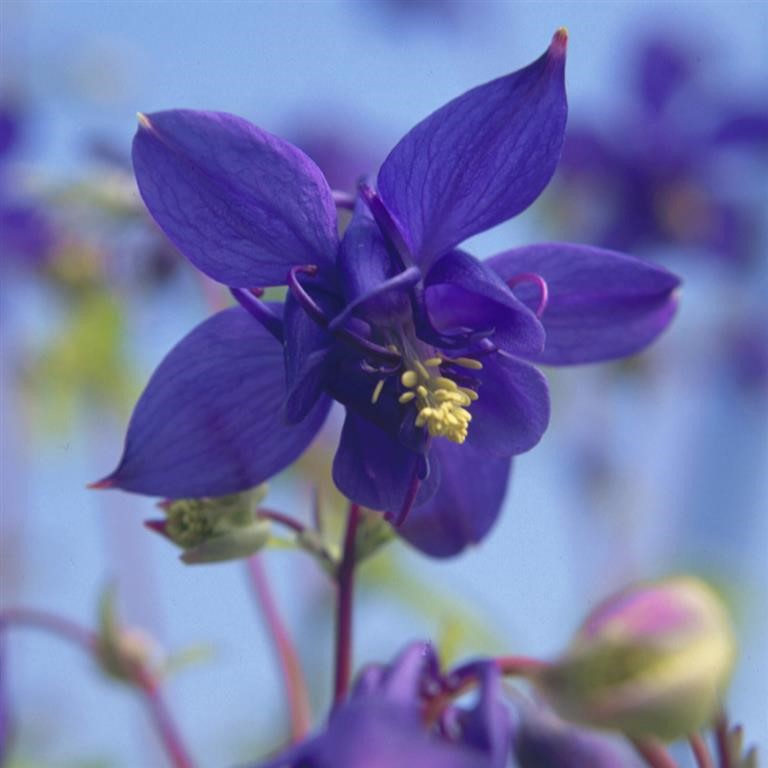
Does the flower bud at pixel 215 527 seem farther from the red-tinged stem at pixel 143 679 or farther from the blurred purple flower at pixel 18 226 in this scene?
the blurred purple flower at pixel 18 226

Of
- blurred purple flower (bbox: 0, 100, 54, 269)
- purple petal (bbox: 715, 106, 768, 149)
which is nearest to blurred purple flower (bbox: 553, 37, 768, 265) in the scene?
purple petal (bbox: 715, 106, 768, 149)

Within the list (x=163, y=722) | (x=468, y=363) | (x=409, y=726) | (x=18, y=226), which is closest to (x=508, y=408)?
(x=468, y=363)

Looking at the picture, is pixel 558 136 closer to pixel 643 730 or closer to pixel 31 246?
pixel 643 730

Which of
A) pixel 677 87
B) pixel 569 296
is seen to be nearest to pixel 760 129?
pixel 677 87

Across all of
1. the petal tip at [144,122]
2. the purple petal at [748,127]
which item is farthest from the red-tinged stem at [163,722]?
the purple petal at [748,127]

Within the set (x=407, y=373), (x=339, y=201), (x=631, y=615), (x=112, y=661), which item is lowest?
(x=112, y=661)

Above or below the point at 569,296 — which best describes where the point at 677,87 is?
above
